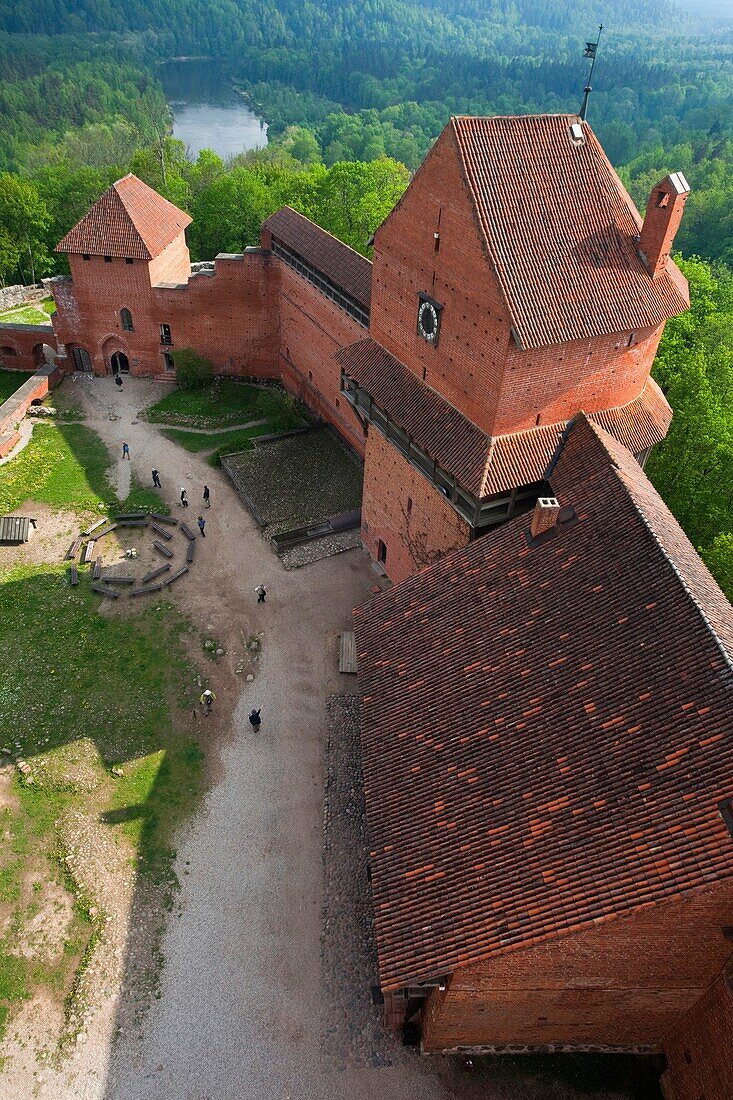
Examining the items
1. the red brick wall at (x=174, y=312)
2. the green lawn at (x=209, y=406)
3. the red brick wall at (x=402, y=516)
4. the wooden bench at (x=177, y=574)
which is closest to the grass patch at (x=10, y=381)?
the red brick wall at (x=174, y=312)

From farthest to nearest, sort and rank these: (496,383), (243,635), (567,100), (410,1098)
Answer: (567,100) → (243,635) → (496,383) → (410,1098)

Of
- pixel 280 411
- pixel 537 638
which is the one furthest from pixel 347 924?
pixel 280 411

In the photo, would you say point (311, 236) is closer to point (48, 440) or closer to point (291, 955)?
point (48, 440)

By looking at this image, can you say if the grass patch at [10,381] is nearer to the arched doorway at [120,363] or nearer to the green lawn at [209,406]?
the arched doorway at [120,363]

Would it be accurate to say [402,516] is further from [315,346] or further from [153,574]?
[315,346]

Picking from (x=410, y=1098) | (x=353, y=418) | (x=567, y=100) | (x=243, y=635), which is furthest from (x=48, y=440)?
(x=567, y=100)

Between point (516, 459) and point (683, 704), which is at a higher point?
point (683, 704)
